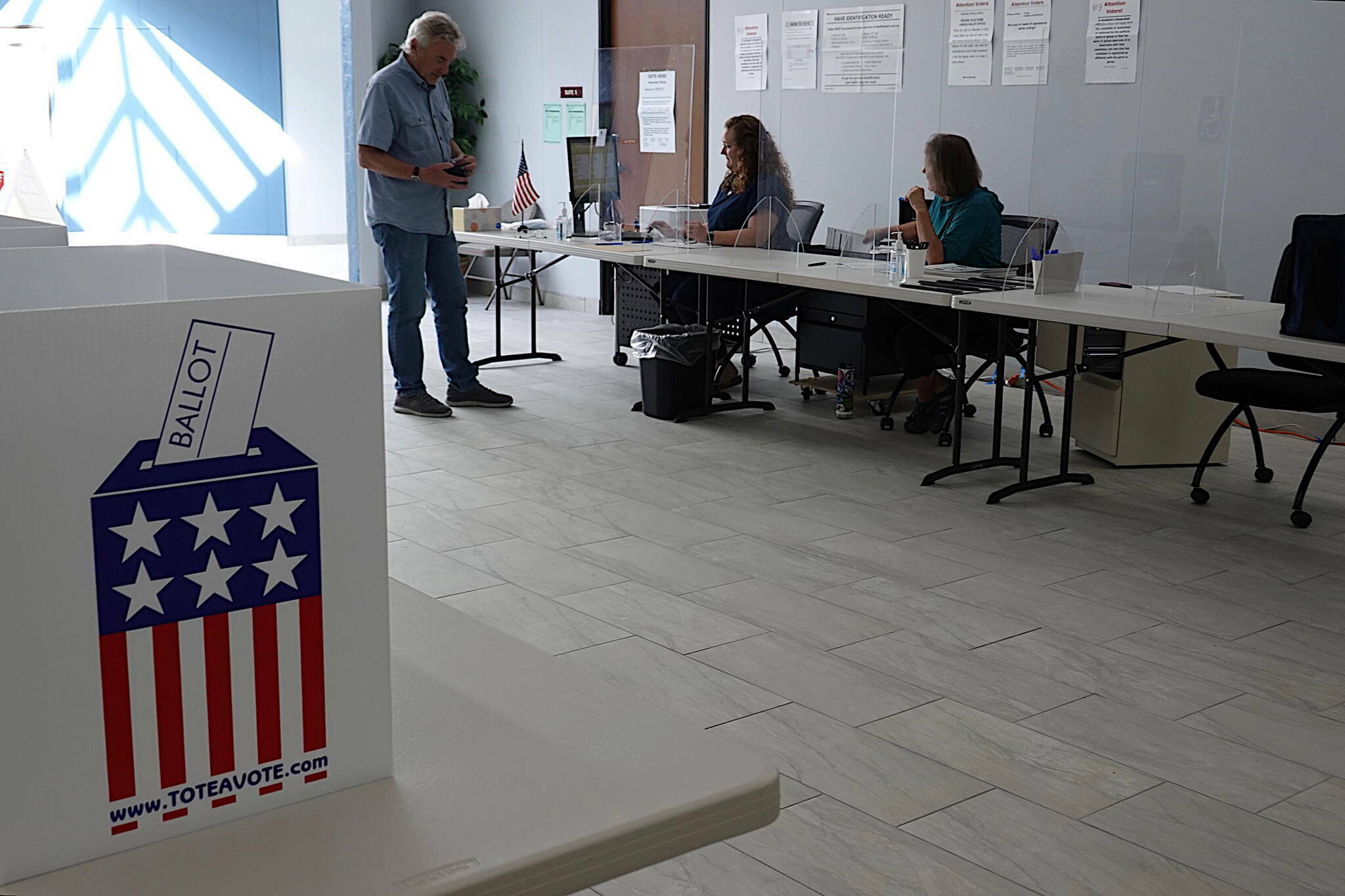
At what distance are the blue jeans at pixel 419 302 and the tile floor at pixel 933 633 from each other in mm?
347

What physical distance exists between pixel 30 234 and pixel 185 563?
589mm

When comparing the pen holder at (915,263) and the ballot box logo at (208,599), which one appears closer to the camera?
the ballot box logo at (208,599)

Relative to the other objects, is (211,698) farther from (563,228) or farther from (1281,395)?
(563,228)

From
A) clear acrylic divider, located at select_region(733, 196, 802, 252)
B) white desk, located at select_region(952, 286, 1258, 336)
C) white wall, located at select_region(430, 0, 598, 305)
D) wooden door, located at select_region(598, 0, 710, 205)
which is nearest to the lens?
white desk, located at select_region(952, 286, 1258, 336)

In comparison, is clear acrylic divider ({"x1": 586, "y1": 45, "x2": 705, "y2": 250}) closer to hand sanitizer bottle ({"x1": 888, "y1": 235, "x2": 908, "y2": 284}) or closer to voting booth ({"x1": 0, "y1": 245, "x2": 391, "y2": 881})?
hand sanitizer bottle ({"x1": 888, "y1": 235, "x2": 908, "y2": 284})

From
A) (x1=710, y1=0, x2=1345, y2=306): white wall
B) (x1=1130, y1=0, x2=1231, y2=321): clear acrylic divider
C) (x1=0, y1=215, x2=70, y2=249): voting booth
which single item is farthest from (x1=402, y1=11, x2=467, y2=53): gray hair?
(x1=0, y1=215, x2=70, y2=249): voting booth

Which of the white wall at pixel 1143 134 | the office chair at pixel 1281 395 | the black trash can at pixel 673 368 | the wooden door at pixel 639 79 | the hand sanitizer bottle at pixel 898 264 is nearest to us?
the office chair at pixel 1281 395

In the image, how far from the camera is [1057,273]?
4.48 meters

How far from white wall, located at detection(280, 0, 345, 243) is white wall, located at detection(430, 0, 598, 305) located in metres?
1.06

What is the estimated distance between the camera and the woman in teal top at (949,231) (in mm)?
5219

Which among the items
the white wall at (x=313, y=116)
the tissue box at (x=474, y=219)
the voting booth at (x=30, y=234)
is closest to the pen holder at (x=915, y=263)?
the tissue box at (x=474, y=219)

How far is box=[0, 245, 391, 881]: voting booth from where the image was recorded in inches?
25.7

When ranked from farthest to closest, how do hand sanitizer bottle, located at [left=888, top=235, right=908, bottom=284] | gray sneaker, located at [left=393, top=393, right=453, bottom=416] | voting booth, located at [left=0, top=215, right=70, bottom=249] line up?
gray sneaker, located at [left=393, top=393, right=453, bottom=416]
hand sanitizer bottle, located at [left=888, top=235, right=908, bottom=284]
voting booth, located at [left=0, top=215, right=70, bottom=249]

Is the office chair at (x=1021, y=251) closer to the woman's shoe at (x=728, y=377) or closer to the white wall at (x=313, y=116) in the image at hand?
the woman's shoe at (x=728, y=377)
